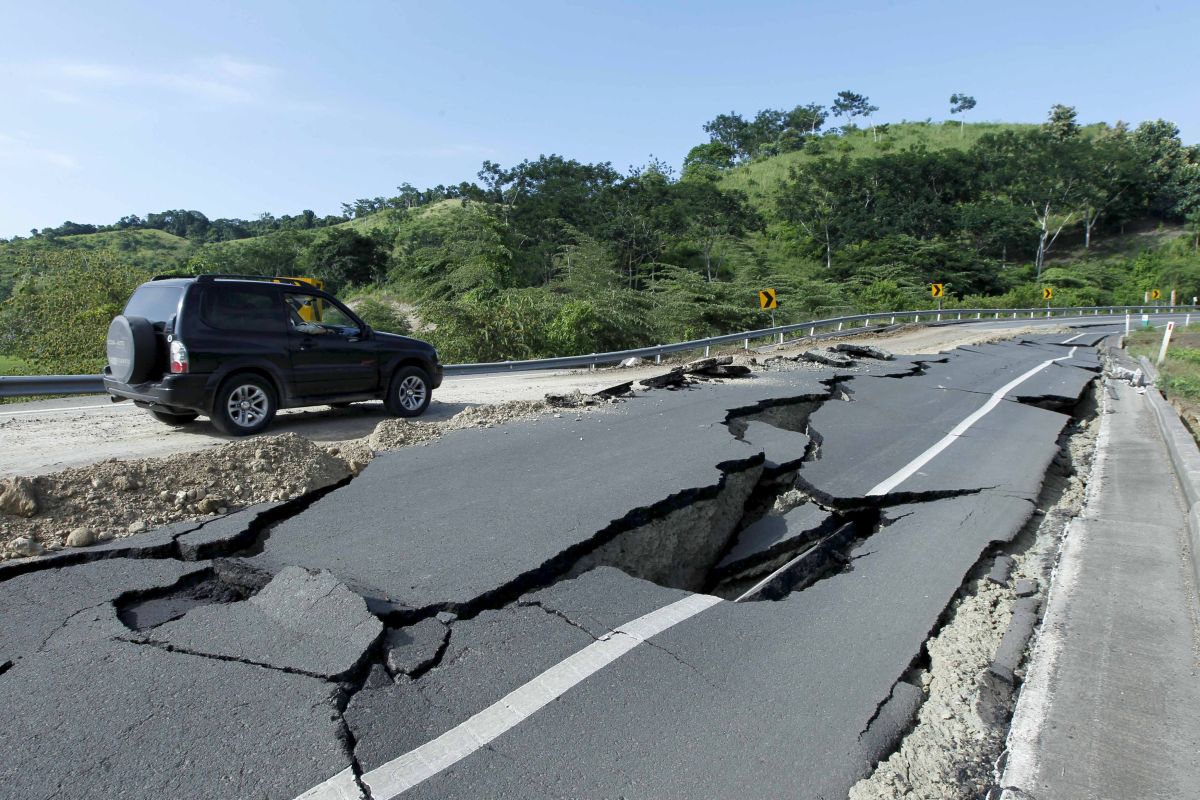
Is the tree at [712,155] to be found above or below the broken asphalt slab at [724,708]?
above

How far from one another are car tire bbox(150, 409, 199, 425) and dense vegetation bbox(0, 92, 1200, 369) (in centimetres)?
1053

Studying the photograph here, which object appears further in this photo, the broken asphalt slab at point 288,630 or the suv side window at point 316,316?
the suv side window at point 316,316

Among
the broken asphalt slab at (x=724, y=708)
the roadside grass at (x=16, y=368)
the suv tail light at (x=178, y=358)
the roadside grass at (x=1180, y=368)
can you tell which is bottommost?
the roadside grass at (x=1180, y=368)

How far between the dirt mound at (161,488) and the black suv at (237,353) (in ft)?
6.72

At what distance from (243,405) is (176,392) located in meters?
0.72

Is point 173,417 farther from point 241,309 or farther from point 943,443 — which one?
point 943,443

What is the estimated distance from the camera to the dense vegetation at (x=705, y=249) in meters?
21.8

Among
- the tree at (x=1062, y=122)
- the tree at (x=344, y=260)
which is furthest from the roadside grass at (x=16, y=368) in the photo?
the tree at (x=1062, y=122)

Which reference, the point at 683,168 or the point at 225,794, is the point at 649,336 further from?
the point at 683,168

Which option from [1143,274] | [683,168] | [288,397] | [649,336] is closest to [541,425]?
[288,397]

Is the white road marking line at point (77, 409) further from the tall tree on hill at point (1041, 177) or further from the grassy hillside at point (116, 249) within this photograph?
the tall tree on hill at point (1041, 177)

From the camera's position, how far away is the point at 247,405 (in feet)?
27.3

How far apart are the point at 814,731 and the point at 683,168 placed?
11606 centimetres

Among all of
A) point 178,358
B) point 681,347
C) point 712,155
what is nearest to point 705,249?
point 681,347
